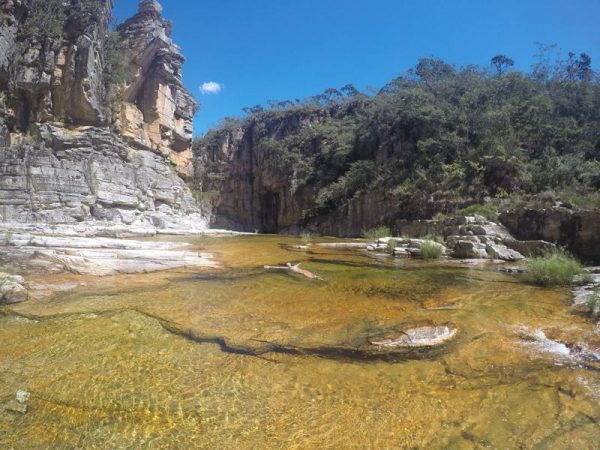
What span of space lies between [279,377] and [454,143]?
28176 millimetres

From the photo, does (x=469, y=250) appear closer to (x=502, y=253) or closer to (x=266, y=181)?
(x=502, y=253)

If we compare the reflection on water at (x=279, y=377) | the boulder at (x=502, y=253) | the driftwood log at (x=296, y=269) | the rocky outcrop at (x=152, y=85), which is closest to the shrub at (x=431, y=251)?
the boulder at (x=502, y=253)

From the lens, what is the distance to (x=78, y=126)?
87.9 ft

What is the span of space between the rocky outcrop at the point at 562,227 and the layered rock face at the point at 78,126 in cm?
2435

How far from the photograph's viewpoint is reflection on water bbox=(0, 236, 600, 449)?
244 cm

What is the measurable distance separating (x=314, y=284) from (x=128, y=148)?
28.8 meters

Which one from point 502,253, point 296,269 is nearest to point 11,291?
point 296,269

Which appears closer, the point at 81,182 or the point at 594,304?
the point at 594,304

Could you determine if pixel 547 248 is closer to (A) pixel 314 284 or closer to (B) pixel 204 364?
(A) pixel 314 284

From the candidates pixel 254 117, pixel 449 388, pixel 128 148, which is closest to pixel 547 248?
pixel 449 388

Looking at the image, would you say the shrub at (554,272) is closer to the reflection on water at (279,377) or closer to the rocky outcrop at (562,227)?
the reflection on water at (279,377)

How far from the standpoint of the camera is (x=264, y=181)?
4572cm

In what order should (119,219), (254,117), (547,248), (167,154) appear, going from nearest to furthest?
(547,248)
(119,219)
(167,154)
(254,117)

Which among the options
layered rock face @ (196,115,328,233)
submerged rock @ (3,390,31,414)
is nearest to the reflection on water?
submerged rock @ (3,390,31,414)
